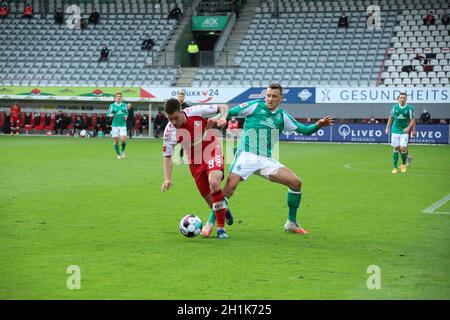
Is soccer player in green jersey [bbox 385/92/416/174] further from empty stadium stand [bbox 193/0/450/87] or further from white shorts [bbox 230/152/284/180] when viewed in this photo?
empty stadium stand [bbox 193/0/450/87]

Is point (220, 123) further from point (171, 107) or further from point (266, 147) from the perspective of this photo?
point (266, 147)

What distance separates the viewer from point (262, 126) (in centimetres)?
1143

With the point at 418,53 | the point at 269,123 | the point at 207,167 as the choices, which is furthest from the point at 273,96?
the point at 418,53

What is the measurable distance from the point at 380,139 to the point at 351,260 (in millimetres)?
34248

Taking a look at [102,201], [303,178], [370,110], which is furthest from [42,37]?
[102,201]

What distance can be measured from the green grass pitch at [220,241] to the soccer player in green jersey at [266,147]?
0.60 meters

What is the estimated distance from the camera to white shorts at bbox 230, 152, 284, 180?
37.2ft

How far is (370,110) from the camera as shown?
4288cm

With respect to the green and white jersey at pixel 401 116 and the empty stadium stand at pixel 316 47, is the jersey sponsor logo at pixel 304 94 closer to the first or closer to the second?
the empty stadium stand at pixel 316 47

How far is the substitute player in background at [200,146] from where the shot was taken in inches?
426

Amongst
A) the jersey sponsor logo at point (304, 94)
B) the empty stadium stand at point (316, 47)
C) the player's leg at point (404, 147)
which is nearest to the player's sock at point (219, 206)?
the player's leg at point (404, 147)

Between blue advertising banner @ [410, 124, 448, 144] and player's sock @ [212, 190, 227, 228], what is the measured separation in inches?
1264

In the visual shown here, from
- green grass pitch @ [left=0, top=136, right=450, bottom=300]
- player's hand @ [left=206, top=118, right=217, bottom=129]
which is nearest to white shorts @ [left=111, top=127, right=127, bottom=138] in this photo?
green grass pitch @ [left=0, top=136, right=450, bottom=300]
